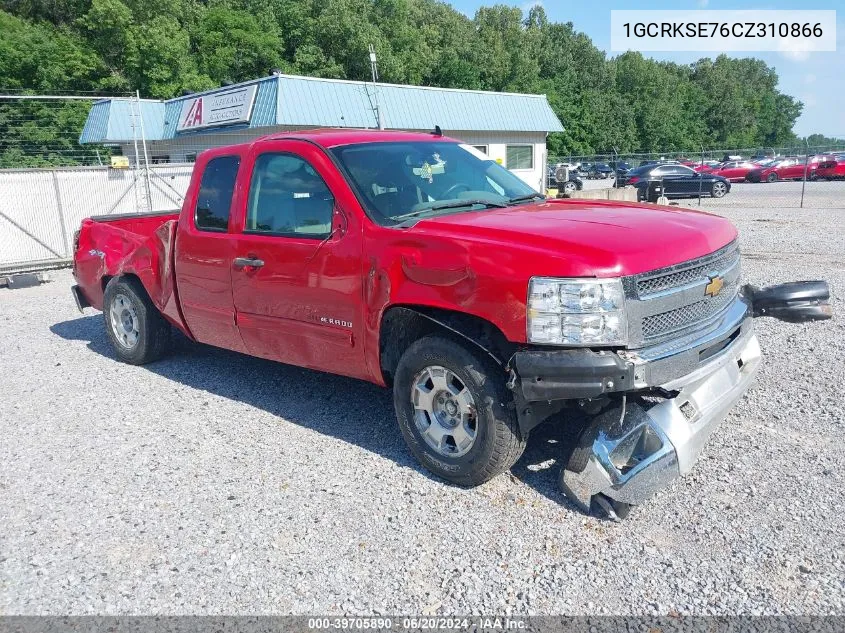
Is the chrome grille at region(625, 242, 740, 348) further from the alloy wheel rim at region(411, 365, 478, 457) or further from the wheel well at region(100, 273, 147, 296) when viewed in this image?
the wheel well at region(100, 273, 147, 296)

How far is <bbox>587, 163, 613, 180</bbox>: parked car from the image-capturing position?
49.5 meters

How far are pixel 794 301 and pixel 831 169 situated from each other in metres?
38.0

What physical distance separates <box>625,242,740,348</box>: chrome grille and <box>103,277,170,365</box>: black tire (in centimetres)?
459

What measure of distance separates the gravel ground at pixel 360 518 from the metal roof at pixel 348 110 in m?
15.3

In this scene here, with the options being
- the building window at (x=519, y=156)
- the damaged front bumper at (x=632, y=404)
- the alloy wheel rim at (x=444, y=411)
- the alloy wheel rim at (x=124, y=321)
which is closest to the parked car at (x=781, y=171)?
the building window at (x=519, y=156)

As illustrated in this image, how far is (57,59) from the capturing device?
3838 cm

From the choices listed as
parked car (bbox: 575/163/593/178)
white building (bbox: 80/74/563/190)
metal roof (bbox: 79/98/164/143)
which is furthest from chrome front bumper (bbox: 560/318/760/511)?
parked car (bbox: 575/163/593/178)

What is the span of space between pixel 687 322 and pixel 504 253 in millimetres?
1075

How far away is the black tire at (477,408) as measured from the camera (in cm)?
370

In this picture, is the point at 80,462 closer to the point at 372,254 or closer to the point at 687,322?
the point at 372,254

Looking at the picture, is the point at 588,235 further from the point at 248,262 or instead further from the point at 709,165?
the point at 709,165

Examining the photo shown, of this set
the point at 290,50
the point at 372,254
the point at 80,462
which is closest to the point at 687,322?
the point at 372,254

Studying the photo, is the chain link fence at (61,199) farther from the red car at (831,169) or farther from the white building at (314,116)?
the red car at (831,169)

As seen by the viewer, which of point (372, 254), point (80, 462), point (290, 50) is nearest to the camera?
point (372, 254)
